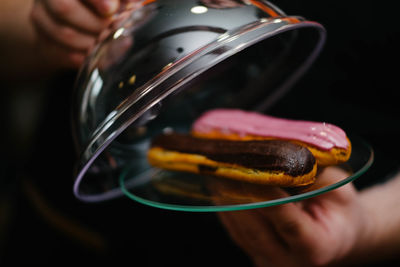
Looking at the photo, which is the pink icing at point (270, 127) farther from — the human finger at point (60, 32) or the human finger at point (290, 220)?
the human finger at point (60, 32)

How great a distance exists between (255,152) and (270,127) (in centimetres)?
9

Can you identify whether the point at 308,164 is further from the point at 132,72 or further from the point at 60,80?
the point at 60,80

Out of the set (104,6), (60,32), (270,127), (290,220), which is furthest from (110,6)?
(290,220)

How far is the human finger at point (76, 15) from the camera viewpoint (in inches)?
25.0

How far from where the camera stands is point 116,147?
69 centimetres

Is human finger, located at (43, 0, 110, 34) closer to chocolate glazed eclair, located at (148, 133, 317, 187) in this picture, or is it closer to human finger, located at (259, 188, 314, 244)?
chocolate glazed eclair, located at (148, 133, 317, 187)

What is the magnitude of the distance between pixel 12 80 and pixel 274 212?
1006 millimetres

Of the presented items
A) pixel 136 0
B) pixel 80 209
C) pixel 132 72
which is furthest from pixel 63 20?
pixel 80 209

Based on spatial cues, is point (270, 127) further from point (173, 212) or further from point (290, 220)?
point (173, 212)

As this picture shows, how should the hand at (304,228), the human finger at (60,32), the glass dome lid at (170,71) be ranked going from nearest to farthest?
the glass dome lid at (170,71), the hand at (304,228), the human finger at (60,32)

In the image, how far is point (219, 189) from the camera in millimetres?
564

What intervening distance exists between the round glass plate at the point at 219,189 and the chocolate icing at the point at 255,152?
0.10 feet

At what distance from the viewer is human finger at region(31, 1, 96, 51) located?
68 centimetres

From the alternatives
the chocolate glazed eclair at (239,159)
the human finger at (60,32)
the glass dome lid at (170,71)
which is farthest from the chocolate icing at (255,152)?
the human finger at (60,32)
